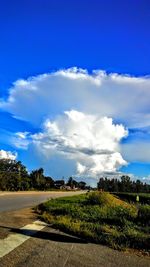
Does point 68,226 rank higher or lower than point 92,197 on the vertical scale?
lower

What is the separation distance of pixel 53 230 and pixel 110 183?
176m

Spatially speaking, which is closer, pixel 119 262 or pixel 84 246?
pixel 119 262

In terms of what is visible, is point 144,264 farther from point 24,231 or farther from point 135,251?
point 24,231

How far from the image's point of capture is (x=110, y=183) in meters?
187

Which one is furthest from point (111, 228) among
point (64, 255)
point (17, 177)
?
point (17, 177)

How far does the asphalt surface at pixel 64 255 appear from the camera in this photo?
833cm

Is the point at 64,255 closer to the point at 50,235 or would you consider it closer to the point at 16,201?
the point at 50,235

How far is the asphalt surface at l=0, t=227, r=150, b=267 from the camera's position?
833 centimetres

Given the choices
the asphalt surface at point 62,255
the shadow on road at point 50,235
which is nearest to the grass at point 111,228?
the shadow on road at point 50,235

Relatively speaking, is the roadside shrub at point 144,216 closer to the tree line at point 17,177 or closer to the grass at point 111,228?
the grass at point 111,228

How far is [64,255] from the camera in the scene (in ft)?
30.4

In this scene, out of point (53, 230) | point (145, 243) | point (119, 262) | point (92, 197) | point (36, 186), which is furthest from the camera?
point (36, 186)

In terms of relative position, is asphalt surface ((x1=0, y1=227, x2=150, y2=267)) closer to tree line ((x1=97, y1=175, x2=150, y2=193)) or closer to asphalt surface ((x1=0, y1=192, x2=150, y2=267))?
asphalt surface ((x1=0, y1=192, x2=150, y2=267))

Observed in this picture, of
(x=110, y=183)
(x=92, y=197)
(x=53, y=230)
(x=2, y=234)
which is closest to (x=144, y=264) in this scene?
(x=2, y=234)
